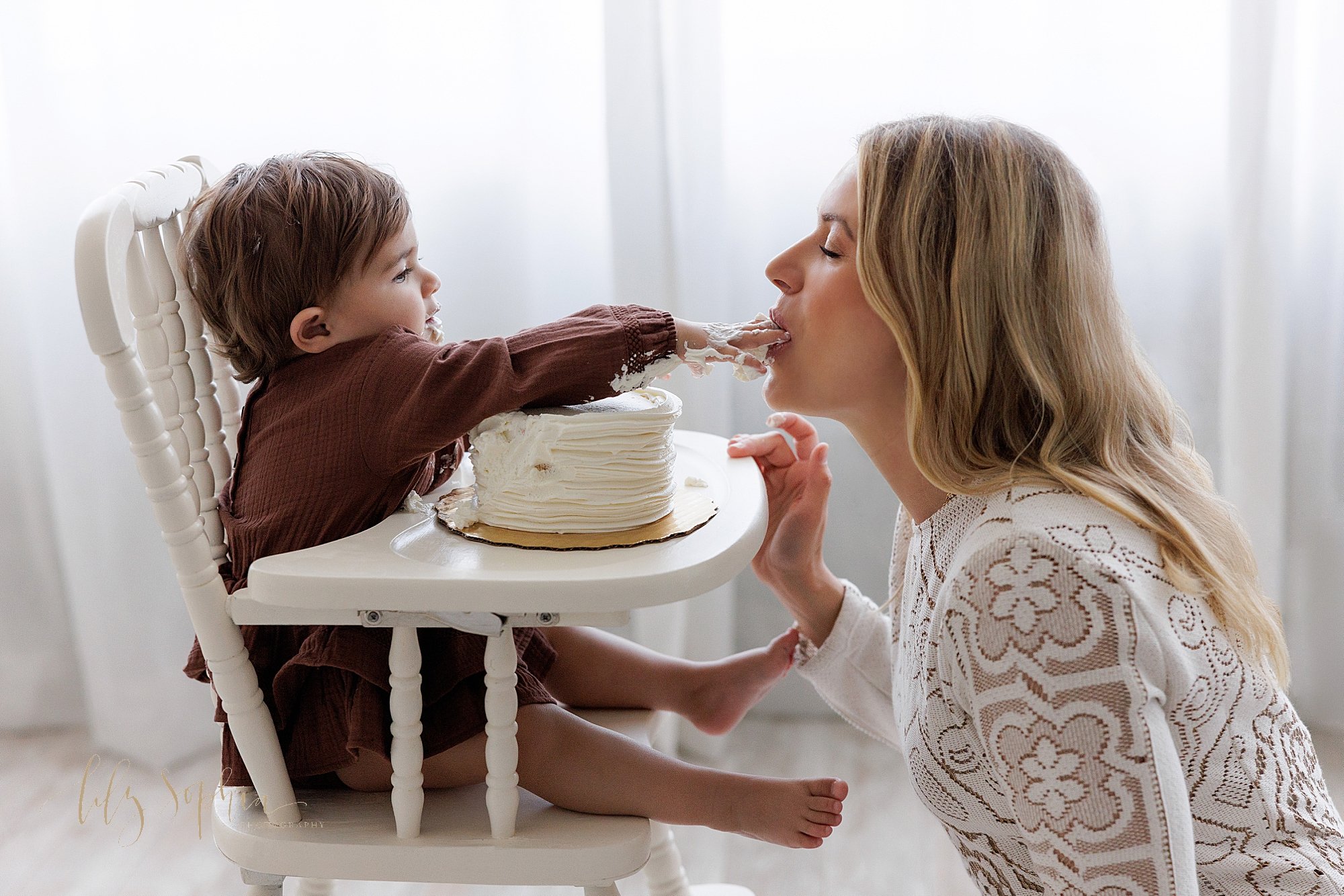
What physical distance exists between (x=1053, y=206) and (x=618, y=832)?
2.10 feet

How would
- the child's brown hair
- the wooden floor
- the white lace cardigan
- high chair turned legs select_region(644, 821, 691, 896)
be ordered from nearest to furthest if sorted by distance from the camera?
1. the white lace cardigan
2. the child's brown hair
3. high chair turned legs select_region(644, 821, 691, 896)
4. the wooden floor

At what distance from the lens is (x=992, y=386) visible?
95 cm

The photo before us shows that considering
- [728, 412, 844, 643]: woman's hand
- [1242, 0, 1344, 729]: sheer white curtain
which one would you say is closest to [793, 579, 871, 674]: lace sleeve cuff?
[728, 412, 844, 643]: woman's hand

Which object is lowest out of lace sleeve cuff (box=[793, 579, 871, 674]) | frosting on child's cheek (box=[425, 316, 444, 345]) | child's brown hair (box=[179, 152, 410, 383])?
lace sleeve cuff (box=[793, 579, 871, 674])

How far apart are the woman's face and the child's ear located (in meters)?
0.41

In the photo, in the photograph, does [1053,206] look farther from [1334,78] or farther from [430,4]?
[430,4]

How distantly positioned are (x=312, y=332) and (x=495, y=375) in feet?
0.76

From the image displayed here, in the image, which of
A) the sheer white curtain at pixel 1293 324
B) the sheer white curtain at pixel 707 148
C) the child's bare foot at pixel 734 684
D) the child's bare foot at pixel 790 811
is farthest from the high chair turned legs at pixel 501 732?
the sheer white curtain at pixel 1293 324

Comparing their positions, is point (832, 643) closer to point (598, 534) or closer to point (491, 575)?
point (598, 534)

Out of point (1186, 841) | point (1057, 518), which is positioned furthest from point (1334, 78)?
point (1186, 841)

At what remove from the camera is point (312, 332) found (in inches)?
41.6

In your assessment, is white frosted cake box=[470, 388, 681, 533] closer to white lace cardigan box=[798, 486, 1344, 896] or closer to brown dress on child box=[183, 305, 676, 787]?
brown dress on child box=[183, 305, 676, 787]

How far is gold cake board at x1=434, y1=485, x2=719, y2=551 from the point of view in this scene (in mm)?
912

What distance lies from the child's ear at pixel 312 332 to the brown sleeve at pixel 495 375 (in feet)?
0.33
